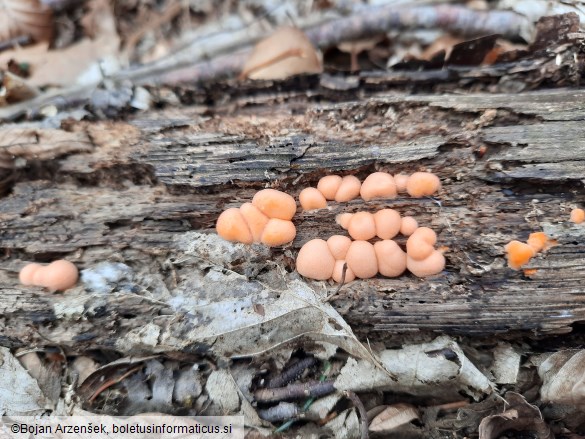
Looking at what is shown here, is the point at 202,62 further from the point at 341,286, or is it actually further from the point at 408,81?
the point at 341,286

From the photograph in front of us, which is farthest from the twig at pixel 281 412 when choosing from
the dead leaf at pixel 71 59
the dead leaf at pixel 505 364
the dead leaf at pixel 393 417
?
the dead leaf at pixel 71 59

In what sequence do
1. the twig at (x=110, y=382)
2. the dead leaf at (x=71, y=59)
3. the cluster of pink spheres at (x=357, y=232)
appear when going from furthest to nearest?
the dead leaf at (x=71, y=59) < the twig at (x=110, y=382) < the cluster of pink spheres at (x=357, y=232)

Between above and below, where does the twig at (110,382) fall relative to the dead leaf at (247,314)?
below

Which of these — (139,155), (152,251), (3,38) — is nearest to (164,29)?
(3,38)

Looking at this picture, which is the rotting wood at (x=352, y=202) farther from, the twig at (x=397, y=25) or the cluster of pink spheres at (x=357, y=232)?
the twig at (x=397, y=25)

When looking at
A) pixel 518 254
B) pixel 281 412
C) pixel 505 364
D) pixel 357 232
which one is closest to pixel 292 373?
pixel 281 412

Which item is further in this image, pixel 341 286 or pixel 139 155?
pixel 139 155

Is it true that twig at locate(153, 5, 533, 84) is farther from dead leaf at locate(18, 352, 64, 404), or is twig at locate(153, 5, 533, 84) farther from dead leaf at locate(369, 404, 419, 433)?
dead leaf at locate(369, 404, 419, 433)

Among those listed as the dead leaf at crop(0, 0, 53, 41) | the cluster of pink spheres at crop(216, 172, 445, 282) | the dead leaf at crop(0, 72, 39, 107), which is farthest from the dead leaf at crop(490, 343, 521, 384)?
the dead leaf at crop(0, 0, 53, 41)
